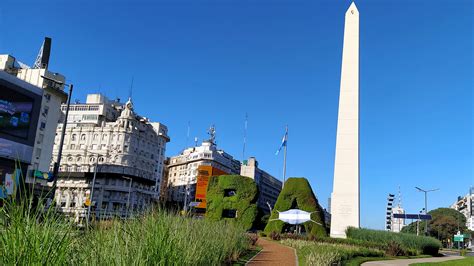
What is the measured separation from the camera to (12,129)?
135 ft

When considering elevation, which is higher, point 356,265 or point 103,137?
point 103,137

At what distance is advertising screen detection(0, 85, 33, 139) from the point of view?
3975cm

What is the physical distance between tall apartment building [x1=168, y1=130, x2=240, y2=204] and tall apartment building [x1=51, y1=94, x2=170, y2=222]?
15941 mm

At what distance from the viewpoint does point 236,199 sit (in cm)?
3906

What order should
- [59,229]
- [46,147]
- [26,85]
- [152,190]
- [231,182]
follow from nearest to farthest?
[59,229] < [231,182] < [26,85] < [46,147] < [152,190]

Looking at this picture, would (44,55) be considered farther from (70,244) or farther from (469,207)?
(469,207)

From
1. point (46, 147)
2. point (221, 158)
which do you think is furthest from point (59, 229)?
point (221, 158)

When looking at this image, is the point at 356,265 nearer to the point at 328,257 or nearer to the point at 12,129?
the point at 328,257

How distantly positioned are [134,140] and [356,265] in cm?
8307

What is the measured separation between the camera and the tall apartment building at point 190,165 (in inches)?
4599

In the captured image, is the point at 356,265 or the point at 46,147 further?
the point at 46,147

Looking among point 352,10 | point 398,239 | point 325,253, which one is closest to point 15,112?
point 352,10

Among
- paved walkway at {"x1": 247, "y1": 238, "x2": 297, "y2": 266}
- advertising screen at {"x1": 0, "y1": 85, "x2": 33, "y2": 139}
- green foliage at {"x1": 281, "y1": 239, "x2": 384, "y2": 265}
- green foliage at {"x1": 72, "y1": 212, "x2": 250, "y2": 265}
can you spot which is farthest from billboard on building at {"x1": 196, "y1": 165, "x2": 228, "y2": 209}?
green foliage at {"x1": 72, "y1": 212, "x2": 250, "y2": 265}

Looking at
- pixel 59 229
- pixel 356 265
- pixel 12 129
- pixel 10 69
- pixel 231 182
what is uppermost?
pixel 10 69
